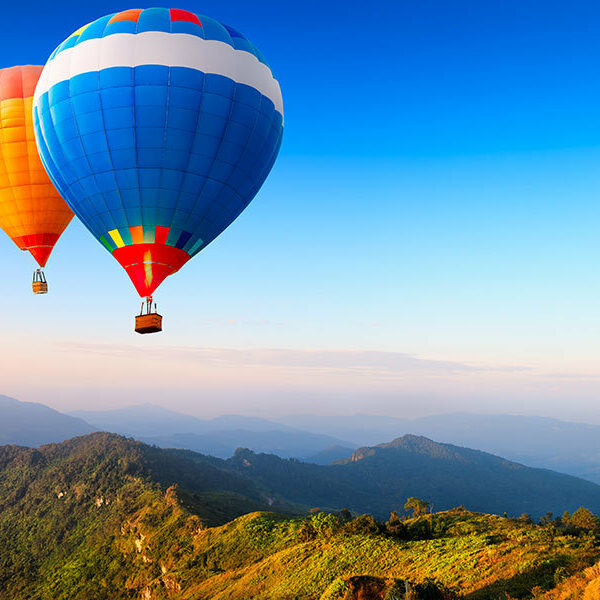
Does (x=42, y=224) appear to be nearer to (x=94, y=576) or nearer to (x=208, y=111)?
(x=208, y=111)

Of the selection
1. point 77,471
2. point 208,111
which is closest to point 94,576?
point 77,471

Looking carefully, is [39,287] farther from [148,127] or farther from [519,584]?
[519,584]

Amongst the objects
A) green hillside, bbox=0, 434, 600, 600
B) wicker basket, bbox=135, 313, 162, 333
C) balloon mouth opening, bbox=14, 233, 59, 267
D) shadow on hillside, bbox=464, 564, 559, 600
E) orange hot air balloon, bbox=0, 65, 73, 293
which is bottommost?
green hillside, bbox=0, 434, 600, 600

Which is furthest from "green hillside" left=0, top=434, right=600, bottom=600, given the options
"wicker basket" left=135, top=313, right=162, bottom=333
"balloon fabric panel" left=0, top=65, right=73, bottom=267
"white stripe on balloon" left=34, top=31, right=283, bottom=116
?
"balloon fabric panel" left=0, top=65, right=73, bottom=267

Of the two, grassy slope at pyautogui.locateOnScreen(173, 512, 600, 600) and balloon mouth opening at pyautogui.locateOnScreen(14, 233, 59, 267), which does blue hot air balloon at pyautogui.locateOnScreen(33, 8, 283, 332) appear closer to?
balloon mouth opening at pyautogui.locateOnScreen(14, 233, 59, 267)

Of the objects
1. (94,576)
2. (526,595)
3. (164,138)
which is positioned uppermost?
(164,138)
